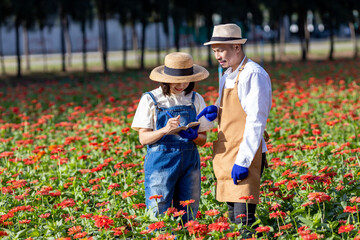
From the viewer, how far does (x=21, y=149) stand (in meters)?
7.24

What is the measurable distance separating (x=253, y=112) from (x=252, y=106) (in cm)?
4

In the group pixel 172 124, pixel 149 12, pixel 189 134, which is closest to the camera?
pixel 172 124

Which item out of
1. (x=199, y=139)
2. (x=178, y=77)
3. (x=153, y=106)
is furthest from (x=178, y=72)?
(x=199, y=139)

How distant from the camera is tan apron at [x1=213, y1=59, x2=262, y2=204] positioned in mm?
3650

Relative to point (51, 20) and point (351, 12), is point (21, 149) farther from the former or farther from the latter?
point (351, 12)

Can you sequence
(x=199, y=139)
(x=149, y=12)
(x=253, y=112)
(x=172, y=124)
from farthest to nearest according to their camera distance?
1. (x=149, y=12)
2. (x=199, y=139)
3. (x=172, y=124)
4. (x=253, y=112)

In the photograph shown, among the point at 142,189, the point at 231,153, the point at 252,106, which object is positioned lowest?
the point at 142,189

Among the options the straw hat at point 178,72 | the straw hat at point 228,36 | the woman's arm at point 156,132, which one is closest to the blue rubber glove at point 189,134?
the woman's arm at point 156,132

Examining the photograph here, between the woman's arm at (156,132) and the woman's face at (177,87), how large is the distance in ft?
0.74

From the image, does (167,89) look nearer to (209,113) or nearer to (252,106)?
(209,113)

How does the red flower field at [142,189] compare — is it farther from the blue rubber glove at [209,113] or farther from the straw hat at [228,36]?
the straw hat at [228,36]

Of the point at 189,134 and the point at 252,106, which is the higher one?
the point at 252,106

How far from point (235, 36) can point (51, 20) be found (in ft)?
68.3

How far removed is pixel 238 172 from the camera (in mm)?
3551
